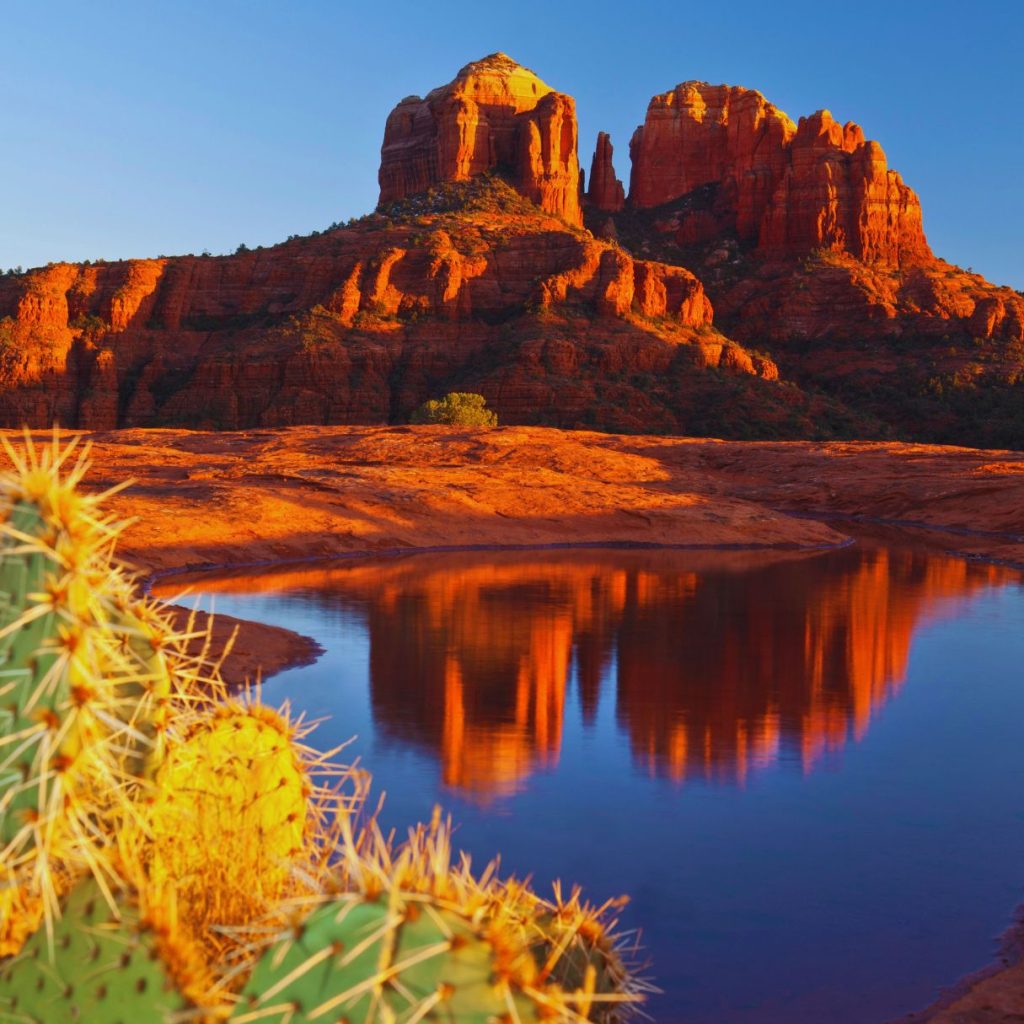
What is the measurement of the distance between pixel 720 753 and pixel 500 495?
19.9 m

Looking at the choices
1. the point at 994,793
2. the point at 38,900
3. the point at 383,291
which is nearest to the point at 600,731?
the point at 994,793

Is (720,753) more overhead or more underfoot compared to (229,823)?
more underfoot

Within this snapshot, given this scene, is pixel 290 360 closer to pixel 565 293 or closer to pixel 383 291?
pixel 383 291

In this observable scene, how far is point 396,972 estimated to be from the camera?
2123mm

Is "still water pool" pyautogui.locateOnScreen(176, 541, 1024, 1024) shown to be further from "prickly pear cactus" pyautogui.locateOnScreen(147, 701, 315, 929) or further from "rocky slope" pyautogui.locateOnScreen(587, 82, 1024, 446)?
"rocky slope" pyautogui.locateOnScreen(587, 82, 1024, 446)

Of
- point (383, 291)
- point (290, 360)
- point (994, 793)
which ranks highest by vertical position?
point (383, 291)

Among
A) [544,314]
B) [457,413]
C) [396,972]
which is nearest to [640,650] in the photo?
[396,972]

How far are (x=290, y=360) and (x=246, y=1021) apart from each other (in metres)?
70.0

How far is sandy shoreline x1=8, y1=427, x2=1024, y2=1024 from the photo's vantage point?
2386cm

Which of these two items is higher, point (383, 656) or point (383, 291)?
point (383, 291)

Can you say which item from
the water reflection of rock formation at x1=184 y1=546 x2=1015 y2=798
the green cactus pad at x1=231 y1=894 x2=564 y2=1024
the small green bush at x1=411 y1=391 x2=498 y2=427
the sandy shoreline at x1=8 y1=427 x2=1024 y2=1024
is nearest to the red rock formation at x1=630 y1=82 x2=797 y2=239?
the small green bush at x1=411 y1=391 x2=498 y2=427

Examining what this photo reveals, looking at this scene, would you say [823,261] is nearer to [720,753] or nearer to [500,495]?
[500,495]

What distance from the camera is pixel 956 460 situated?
41.4 m

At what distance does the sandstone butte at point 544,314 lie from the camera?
68500mm
